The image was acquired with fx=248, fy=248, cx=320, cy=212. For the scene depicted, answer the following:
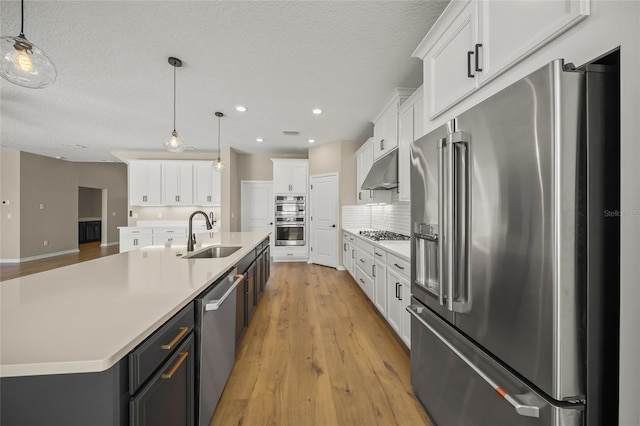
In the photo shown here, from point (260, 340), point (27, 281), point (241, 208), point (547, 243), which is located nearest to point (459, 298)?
point (547, 243)

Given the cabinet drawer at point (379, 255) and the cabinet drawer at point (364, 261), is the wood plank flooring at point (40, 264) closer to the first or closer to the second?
the cabinet drawer at point (364, 261)

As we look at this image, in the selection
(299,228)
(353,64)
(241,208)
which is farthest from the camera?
(241,208)

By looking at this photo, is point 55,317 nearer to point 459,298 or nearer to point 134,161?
point 459,298

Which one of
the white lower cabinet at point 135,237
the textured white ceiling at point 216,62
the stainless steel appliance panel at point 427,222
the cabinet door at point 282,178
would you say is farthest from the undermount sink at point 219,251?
the white lower cabinet at point 135,237

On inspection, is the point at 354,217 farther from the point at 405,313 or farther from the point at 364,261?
the point at 405,313

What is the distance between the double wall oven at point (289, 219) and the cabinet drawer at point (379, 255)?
3331 mm

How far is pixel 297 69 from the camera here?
2.70m

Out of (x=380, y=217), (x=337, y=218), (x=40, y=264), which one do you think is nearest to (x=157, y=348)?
(x=380, y=217)

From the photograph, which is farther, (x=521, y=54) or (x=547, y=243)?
(x=521, y=54)

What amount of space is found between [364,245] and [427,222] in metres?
2.13

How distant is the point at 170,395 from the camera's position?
0.96m

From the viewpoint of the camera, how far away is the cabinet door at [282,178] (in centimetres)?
613

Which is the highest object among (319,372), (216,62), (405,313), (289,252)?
(216,62)

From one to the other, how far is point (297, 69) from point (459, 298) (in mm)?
2645
